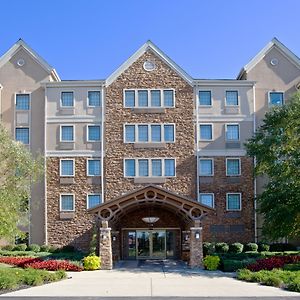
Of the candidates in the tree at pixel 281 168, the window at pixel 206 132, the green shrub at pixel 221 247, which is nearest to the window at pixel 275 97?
the window at pixel 206 132

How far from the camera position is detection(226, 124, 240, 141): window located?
34094 mm

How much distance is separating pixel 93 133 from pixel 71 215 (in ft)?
19.4

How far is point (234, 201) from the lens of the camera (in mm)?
33656

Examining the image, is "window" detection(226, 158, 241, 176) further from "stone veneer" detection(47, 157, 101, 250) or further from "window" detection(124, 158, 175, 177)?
"stone veneer" detection(47, 157, 101, 250)

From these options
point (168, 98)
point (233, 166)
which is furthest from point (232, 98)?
point (233, 166)

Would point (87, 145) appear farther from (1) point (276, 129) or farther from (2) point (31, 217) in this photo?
(1) point (276, 129)

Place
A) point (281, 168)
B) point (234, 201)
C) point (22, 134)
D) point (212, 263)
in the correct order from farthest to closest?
point (22, 134)
point (234, 201)
point (281, 168)
point (212, 263)

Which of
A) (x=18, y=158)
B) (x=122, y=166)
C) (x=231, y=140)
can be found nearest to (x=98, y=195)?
(x=122, y=166)

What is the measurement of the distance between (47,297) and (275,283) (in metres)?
8.41

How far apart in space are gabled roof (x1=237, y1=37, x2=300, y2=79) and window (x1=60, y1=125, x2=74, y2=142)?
43.7ft

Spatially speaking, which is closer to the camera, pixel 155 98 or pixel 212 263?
pixel 212 263

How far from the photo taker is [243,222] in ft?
110

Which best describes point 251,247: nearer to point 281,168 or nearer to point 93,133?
point 281,168

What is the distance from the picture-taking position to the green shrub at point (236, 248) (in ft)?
104
